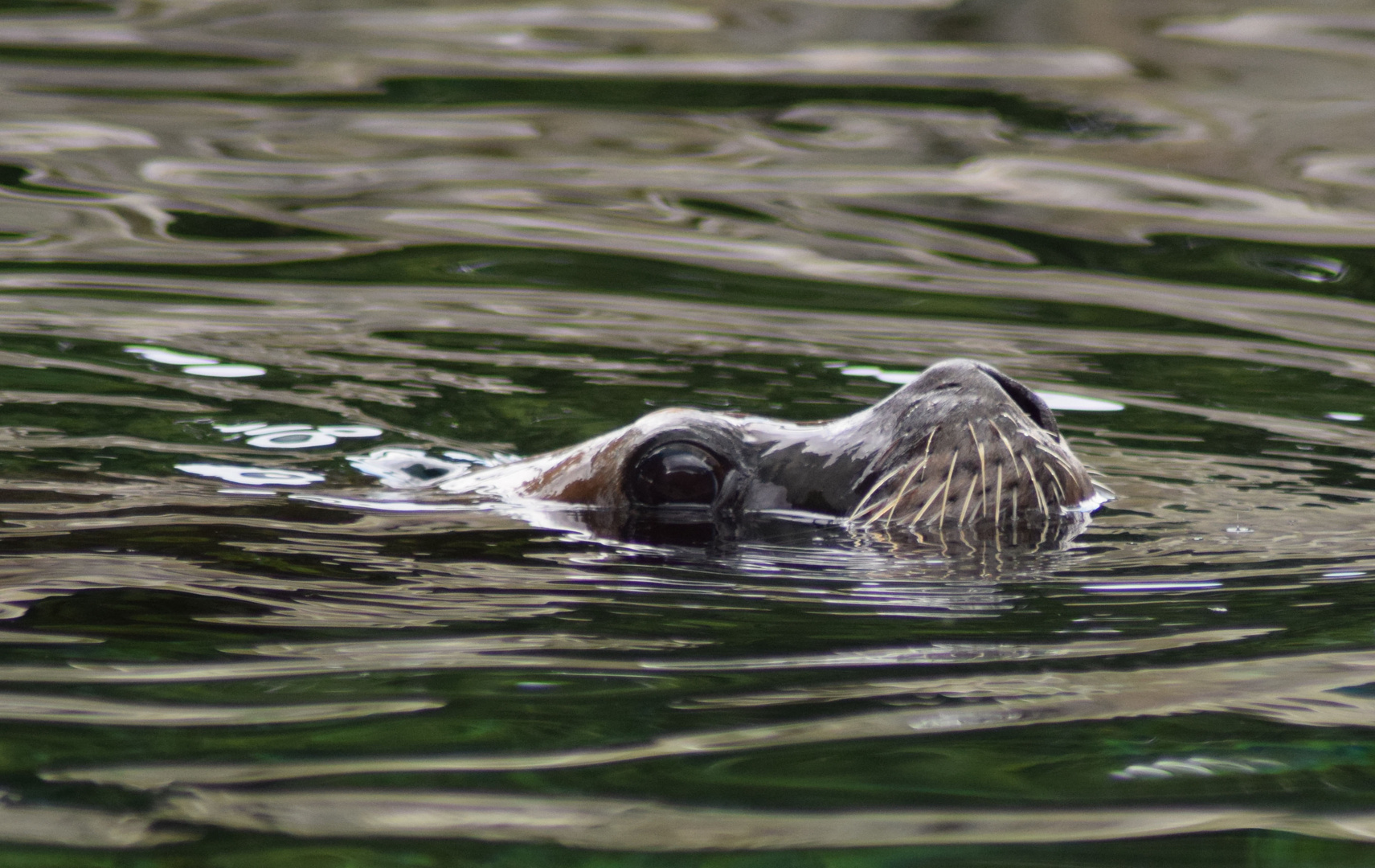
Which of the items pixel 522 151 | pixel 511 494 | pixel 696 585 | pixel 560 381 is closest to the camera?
pixel 696 585

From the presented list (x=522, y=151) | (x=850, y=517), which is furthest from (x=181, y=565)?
(x=522, y=151)

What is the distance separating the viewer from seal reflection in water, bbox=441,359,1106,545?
179 inches

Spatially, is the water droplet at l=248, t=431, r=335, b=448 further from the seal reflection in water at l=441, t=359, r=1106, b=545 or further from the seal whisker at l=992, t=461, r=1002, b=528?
the seal whisker at l=992, t=461, r=1002, b=528

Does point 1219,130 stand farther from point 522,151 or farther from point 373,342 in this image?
point 373,342

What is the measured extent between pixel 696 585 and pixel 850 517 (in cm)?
65

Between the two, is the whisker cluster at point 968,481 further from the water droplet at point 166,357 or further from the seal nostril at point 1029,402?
the water droplet at point 166,357

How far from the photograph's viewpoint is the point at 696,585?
414 cm

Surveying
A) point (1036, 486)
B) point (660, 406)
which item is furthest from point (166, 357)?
point (1036, 486)

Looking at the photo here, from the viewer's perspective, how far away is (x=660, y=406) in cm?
659

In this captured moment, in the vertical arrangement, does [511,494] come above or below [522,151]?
below

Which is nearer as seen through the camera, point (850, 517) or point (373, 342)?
point (850, 517)

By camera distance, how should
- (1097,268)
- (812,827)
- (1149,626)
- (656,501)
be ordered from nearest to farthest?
(812,827) < (1149,626) < (656,501) < (1097,268)

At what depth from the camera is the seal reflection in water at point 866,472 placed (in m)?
4.54

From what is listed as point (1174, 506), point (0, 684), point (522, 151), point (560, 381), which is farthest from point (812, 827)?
point (522, 151)
